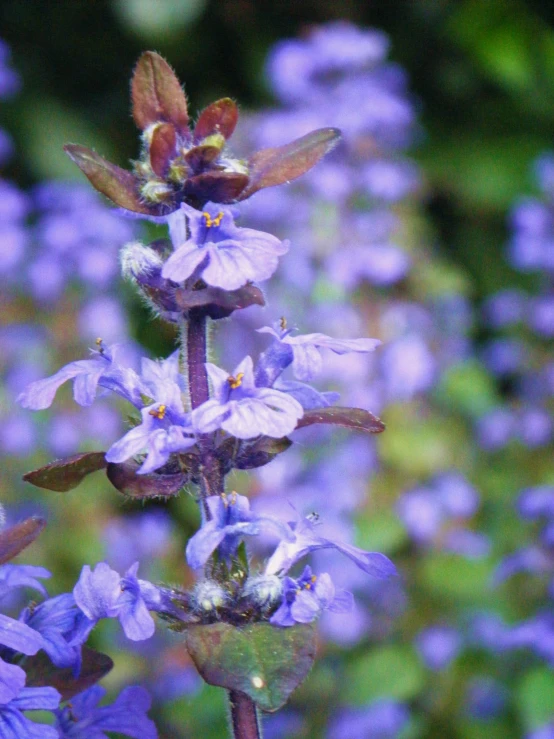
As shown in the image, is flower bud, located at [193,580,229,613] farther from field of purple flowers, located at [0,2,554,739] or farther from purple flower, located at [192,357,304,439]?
field of purple flowers, located at [0,2,554,739]

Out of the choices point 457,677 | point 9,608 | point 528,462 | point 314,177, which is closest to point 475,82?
point 314,177

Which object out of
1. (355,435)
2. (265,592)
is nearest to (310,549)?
(265,592)

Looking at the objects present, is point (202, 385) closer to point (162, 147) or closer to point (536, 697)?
point (162, 147)

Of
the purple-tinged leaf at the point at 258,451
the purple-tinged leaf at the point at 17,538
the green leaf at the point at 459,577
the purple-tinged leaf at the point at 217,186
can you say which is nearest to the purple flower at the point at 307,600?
the purple-tinged leaf at the point at 258,451

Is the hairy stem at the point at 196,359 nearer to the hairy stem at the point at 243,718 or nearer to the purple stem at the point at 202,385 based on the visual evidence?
the purple stem at the point at 202,385

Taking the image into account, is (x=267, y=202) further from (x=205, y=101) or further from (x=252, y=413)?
(x=252, y=413)

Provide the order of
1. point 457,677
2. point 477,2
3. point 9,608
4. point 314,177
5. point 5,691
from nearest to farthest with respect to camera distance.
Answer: point 5,691 < point 9,608 < point 457,677 < point 314,177 < point 477,2
